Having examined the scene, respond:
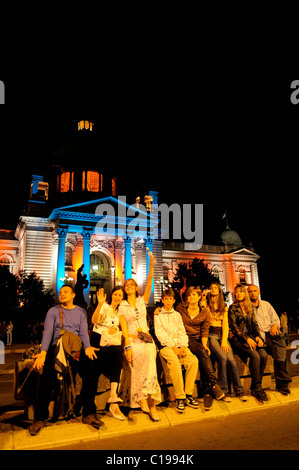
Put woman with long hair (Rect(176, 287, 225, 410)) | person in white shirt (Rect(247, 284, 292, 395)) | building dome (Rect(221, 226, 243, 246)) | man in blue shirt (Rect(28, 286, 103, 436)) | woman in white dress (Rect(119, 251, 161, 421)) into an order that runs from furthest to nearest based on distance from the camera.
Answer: building dome (Rect(221, 226, 243, 246)) → person in white shirt (Rect(247, 284, 292, 395)) → woman with long hair (Rect(176, 287, 225, 410)) → woman in white dress (Rect(119, 251, 161, 421)) → man in blue shirt (Rect(28, 286, 103, 436))

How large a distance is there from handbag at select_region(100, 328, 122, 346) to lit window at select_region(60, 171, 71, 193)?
39517 mm

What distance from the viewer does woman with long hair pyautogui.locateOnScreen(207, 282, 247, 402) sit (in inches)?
234

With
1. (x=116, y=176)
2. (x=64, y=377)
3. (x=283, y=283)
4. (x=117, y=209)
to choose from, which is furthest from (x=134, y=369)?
(x=283, y=283)

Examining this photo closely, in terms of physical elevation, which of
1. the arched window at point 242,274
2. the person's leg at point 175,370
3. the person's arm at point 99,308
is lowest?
the arched window at point 242,274

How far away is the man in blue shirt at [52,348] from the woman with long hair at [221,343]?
2269 mm

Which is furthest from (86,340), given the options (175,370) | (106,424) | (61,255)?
(61,255)

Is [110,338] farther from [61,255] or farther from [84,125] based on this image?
[84,125]

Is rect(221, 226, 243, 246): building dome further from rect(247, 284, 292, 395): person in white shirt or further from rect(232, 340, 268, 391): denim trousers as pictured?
rect(232, 340, 268, 391): denim trousers

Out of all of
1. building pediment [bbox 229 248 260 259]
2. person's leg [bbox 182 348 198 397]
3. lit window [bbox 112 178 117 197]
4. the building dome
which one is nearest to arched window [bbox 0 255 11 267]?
lit window [bbox 112 178 117 197]

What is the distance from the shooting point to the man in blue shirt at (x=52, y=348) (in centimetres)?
465

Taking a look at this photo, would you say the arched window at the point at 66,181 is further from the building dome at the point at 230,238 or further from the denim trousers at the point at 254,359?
the denim trousers at the point at 254,359

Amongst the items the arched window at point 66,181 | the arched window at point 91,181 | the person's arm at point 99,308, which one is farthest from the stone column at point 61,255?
the person's arm at point 99,308
